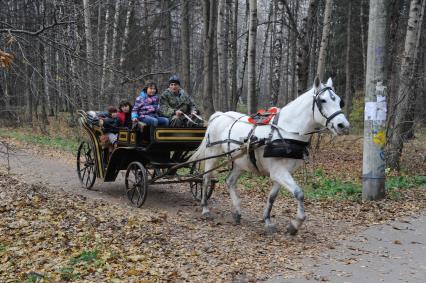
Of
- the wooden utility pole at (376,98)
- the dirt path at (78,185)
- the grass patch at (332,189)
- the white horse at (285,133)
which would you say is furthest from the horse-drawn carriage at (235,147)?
the grass patch at (332,189)

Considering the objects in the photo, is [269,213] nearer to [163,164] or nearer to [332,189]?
[163,164]

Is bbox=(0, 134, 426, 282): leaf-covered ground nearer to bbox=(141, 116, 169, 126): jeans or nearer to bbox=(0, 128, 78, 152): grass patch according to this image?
bbox=(141, 116, 169, 126): jeans

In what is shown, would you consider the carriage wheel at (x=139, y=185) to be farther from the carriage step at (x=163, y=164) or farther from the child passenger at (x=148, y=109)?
the child passenger at (x=148, y=109)

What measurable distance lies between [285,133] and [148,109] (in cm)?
336

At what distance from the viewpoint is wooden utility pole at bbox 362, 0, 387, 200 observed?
8.48 meters

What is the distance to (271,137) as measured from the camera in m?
6.86

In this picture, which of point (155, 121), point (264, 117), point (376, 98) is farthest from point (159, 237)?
point (376, 98)

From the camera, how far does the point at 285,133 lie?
22.2 ft

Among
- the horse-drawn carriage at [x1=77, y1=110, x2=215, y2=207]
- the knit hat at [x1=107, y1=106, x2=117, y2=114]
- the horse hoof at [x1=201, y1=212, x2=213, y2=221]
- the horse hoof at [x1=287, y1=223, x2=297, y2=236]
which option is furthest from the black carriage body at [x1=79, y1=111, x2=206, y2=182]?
the horse hoof at [x1=287, y1=223, x2=297, y2=236]

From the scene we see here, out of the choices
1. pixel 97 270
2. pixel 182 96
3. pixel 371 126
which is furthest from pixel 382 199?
pixel 97 270

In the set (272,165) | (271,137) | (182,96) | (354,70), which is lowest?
(272,165)

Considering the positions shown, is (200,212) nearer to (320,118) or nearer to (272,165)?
(272,165)

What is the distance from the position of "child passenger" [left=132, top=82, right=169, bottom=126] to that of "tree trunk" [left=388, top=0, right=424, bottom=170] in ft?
18.8

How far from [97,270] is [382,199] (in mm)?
5796
